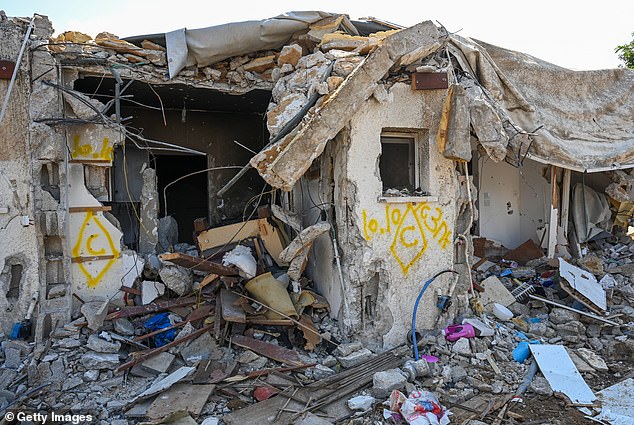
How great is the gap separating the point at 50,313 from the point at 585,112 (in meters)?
9.54

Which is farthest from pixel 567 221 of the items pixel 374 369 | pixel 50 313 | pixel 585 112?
pixel 50 313

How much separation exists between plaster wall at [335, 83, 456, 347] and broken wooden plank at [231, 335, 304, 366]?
0.86 m

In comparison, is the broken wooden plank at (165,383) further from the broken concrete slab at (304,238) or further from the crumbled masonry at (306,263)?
the broken concrete slab at (304,238)

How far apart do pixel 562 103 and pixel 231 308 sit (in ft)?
22.8

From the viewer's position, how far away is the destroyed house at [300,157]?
5.95 m

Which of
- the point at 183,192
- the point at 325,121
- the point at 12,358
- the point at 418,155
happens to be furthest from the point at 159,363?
the point at 183,192

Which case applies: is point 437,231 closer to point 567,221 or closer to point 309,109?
point 309,109

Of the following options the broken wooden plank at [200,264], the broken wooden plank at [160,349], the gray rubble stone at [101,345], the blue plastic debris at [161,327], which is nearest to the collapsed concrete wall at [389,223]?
the broken wooden plank at [200,264]

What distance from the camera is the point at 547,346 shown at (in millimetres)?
5918

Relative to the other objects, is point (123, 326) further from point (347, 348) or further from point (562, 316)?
point (562, 316)

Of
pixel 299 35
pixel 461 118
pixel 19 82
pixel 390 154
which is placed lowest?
pixel 390 154

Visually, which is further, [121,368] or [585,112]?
[585,112]

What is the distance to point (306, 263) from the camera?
21.6 ft

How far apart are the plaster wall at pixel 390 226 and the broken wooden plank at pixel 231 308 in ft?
4.46
